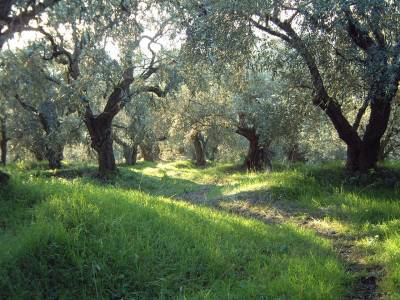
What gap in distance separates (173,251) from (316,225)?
174 inches

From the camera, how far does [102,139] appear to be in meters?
20.0

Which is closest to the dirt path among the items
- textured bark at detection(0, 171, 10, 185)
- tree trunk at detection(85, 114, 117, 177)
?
textured bark at detection(0, 171, 10, 185)

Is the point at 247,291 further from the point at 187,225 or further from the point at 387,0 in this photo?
the point at 387,0

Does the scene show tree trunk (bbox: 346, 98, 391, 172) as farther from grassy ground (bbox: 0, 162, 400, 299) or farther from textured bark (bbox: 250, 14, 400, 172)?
grassy ground (bbox: 0, 162, 400, 299)

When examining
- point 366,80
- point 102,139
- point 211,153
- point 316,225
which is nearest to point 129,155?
point 211,153

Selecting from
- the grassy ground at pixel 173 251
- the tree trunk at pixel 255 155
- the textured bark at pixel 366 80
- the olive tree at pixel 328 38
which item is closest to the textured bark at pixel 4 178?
the grassy ground at pixel 173 251

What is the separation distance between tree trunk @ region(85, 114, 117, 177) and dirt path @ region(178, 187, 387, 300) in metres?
5.86

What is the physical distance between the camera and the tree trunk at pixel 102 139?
19725 millimetres

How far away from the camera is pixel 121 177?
19.9 m

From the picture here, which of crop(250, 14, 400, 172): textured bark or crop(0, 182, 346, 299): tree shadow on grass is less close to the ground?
crop(250, 14, 400, 172): textured bark

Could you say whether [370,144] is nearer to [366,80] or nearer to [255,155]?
[366,80]

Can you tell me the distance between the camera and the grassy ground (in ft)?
17.6

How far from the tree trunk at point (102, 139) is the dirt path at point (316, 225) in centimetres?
586

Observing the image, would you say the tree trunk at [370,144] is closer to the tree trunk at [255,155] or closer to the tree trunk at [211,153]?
the tree trunk at [255,155]
